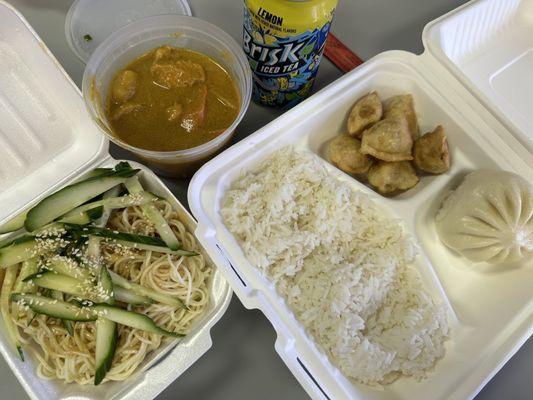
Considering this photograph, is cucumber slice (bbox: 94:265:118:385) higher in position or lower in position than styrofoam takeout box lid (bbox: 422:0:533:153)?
higher

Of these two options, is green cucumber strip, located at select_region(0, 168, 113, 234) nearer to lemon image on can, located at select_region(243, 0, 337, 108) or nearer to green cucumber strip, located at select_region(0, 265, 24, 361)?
green cucumber strip, located at select_region(0, 265, 24, 361)

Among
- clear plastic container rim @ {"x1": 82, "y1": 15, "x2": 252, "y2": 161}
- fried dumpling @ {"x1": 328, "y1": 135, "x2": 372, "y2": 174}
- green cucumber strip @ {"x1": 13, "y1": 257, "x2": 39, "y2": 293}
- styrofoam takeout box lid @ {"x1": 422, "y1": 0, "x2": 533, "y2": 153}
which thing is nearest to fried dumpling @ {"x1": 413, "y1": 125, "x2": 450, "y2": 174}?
fried dumpling @ {"x1": 328, "y1": 135, "x2": 372, "y2": 174}

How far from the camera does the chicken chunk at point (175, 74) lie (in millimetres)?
1486

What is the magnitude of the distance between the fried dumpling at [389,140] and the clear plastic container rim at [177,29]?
18.1 inches

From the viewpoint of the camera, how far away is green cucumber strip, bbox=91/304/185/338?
1257mm

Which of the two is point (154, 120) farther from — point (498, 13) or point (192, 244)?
point (498, 13)

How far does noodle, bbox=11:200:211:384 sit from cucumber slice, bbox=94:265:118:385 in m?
0.05

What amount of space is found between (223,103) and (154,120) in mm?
256

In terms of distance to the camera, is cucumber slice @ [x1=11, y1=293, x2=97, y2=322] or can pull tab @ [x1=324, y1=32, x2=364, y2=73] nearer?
cucumber slice @ [x1=11, y1=293, x2=97, y2=322]

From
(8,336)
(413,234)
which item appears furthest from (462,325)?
(8,336)

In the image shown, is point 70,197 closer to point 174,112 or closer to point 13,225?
point 13,225

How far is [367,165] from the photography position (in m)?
1.54

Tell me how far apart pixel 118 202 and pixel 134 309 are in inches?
14.4

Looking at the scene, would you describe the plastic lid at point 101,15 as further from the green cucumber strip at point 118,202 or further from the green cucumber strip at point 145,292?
the green cucumber strip at point 145,292
